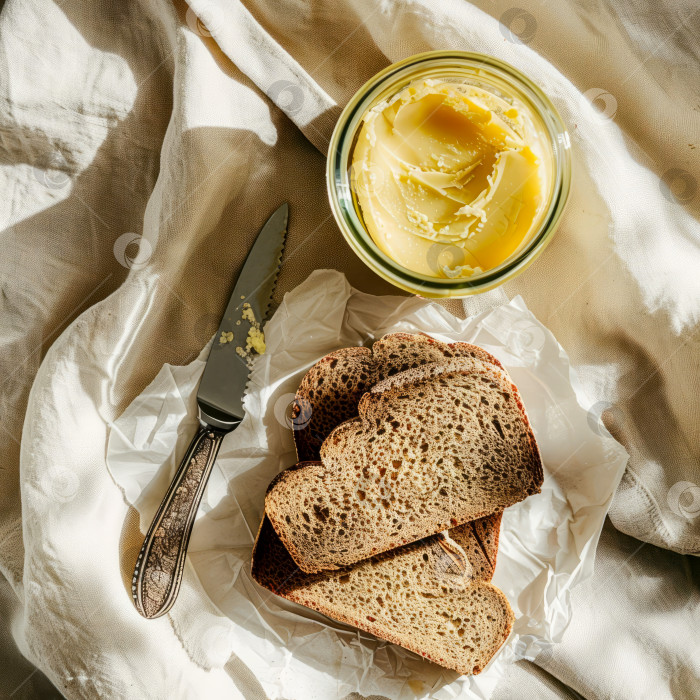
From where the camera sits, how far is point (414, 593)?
1743mm

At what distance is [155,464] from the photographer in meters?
1.76

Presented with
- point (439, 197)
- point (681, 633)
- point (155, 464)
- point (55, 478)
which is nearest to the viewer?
point (439, 197)

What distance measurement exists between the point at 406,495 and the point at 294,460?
14.2 inches

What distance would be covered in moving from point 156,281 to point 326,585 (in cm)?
96

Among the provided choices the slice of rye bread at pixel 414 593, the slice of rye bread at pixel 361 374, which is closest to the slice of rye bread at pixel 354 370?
the slice of rye bread at pixel 361 374

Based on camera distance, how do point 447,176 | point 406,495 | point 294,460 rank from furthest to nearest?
point 294,460 < point 406,495 < point 447,176

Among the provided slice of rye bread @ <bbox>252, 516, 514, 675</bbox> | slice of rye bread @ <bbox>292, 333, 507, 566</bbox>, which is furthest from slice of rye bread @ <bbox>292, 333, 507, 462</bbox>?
slice of rye bread @ <bbox>252, 516, 514, 675</bbox>

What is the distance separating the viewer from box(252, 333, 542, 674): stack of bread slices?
1689mm

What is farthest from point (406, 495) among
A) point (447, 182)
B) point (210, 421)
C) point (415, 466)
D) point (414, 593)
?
point (447, 182)

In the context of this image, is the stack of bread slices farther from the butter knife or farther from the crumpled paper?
the butter knife

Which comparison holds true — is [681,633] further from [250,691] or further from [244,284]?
[244,284]

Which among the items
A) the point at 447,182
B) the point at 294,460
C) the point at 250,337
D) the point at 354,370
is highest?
the point at 447,182

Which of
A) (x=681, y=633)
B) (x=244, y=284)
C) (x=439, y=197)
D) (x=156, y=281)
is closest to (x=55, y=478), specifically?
(x=156, y=281)

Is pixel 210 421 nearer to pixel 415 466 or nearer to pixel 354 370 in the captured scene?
Result: pixel 354 370
